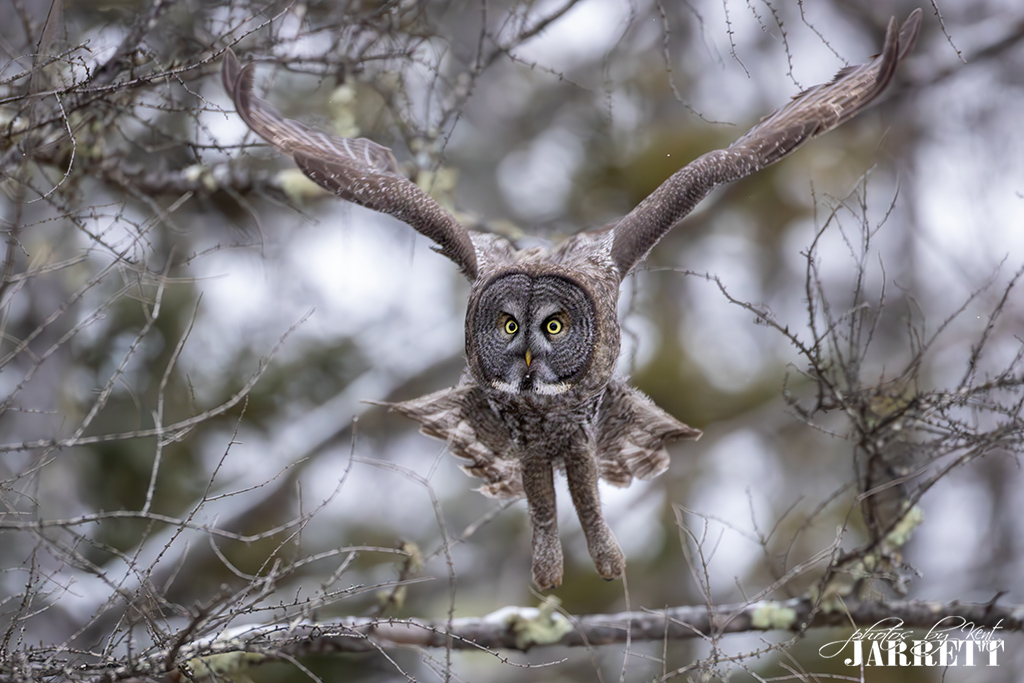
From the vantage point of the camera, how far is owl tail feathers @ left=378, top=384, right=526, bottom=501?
369 cm

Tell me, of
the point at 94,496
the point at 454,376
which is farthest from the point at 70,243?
the point at 454,376

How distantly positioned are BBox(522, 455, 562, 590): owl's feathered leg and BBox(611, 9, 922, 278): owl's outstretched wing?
986 millimetres

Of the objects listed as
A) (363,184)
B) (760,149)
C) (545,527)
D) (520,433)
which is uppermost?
(760,149)

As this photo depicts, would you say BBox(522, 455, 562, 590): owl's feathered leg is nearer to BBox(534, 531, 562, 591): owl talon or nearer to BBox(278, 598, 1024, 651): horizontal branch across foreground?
BBox(534, 531, 562, 591): owl talon

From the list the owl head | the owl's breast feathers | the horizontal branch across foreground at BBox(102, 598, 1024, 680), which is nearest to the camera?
the owl head

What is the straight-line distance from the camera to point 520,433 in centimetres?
353

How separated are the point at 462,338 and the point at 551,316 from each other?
692 centimetres

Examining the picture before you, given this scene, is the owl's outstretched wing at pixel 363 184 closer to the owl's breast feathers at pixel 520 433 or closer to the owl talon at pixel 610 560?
the owl's breast feathers at pixel 520 433

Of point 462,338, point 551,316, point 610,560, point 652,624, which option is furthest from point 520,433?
point 462,338

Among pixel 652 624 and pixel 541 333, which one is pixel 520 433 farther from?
pixel 652 624

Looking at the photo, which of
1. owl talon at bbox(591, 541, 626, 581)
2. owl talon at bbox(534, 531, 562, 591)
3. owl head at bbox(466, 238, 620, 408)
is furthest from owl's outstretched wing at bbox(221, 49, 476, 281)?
owl talon at bbox(591, 541, 626, 581)

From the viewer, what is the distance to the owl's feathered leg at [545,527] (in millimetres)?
3758

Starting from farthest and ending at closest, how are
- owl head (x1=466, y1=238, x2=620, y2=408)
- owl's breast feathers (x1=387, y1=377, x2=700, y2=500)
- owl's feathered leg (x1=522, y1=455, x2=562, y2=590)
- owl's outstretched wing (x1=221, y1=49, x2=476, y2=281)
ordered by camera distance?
owl's feathered leg (x1=522, y1=455, x2=562, y2=590)
owl's breast feathers (x1=387, y1=377, x2=700, y2=500)
owl's outstretched wing (x1=221, y1=49, x2=476, y2=281)
owl head (x1=466, y1=238, x2=620, y2=408)

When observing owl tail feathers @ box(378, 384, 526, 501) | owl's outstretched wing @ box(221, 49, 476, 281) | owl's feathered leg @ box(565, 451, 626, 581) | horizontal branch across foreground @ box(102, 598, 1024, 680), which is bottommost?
horizontal branch across foreground @ box(102, 598, 1024, 680)
